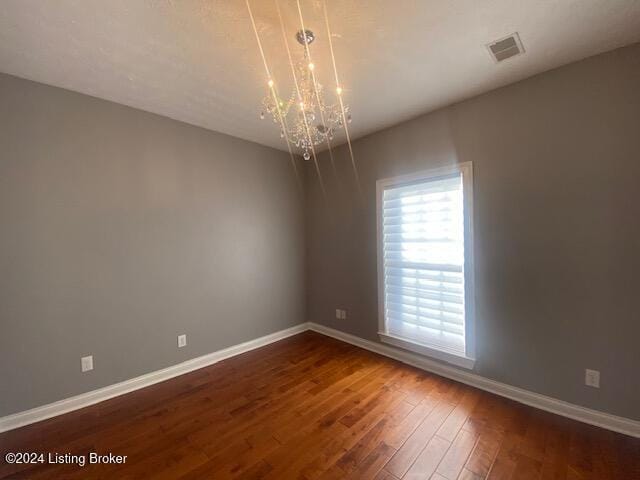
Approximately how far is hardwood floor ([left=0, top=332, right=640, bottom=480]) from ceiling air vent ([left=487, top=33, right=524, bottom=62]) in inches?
101

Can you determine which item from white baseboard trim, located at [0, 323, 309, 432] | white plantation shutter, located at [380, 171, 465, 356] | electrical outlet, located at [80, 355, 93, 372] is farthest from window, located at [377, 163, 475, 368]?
electrical outlet, located at [80, 355, 93, 372]

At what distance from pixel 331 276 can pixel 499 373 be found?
2.03m

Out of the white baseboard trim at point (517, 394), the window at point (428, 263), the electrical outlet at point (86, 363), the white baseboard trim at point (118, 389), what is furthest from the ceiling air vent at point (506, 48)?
the electrical outlet at point (86, 363)

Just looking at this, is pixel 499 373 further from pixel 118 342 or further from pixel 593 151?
pixel 118 342

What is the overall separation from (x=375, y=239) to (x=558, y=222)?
1584 mm

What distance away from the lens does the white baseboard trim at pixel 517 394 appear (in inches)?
68.7

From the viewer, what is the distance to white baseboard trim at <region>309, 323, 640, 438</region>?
5.72ft

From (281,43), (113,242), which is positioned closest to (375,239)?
(281,43)

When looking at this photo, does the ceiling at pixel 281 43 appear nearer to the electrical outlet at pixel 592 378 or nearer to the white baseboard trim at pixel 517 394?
the electrical outlet at pixel 592 378

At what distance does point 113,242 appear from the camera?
7.56 ft

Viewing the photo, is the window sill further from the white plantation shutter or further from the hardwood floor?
the hardwood floor

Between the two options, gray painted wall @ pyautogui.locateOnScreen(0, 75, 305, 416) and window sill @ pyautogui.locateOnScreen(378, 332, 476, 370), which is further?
window sill @ pyautogui.locateOnScreen(378, 332, 476, 370)

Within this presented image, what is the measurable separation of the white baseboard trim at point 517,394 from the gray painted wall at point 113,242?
1.67 m

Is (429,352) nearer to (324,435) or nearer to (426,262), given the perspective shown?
(426,262)
